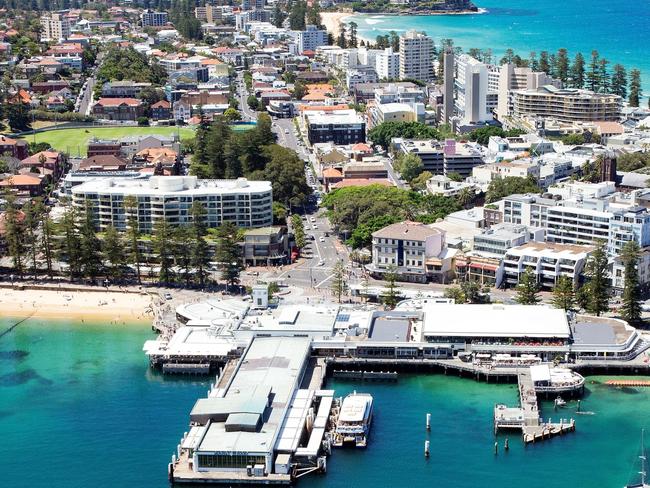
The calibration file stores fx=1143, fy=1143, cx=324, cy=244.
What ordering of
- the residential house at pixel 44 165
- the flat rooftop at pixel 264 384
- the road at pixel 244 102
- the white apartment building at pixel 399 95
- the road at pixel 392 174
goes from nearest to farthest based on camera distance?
the flat rooftop at pixel 264 384 → the road at pixel 392 174 → the residential house at pixel 44 165 → the white apartment building at pixel 399 95 → the road at pixel 244 102

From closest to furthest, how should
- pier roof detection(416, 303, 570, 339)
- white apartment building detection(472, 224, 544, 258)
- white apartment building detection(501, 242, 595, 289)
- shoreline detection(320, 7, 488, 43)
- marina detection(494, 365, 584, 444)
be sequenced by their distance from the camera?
marina detection(494, 365, 584, 444), pier roof detection(416, 303, 570, 339), white apartment building detection(501, 242, 595, 289), white apartment building detection(472, 224, 544, 258), shoreline detection(320, 7, 488, 43)

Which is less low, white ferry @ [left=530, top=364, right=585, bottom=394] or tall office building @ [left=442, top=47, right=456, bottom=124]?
tall office building @ [left=442, top=47, right=456, bottom=124]

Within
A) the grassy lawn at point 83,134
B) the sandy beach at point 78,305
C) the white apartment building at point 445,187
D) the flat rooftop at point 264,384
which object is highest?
the white apartment building at point 445,187

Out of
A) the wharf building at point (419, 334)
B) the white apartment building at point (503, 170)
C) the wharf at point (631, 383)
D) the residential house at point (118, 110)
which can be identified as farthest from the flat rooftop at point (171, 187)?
the residential house at point (118, 110)

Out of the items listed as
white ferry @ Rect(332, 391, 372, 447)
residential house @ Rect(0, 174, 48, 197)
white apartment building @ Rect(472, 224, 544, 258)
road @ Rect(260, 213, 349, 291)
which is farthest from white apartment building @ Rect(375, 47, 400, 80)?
white ferry @ Rect(332, 391, 372, 447)

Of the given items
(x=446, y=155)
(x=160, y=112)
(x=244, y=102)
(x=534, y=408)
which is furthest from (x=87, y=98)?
(x=534, y=408)

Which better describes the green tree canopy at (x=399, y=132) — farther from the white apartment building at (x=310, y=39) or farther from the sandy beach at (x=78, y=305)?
the white apartment building at (x=310, y=39)

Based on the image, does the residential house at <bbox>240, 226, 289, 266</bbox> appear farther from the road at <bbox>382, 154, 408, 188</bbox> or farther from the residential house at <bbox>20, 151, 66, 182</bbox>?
the residential house at <bbox>20, 151, 66, 182</bbox>
